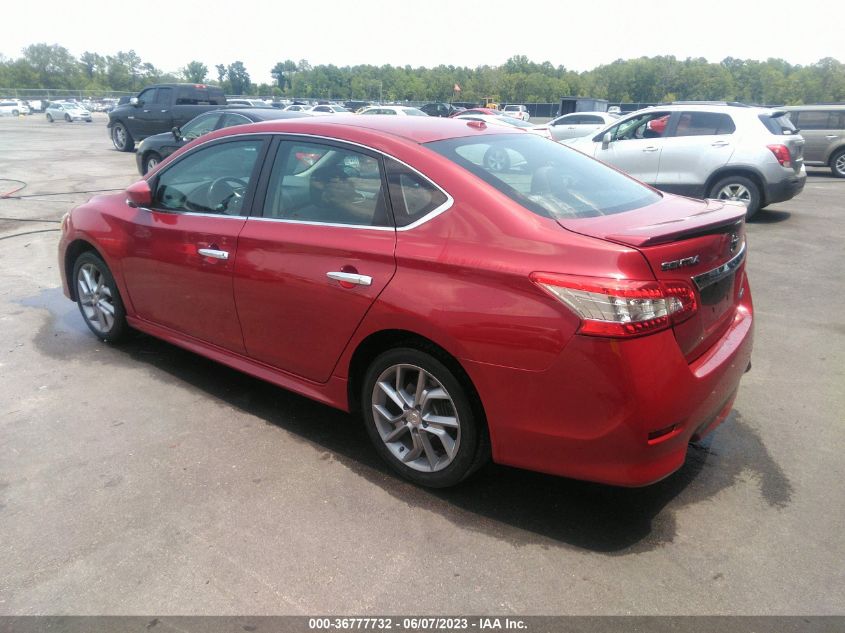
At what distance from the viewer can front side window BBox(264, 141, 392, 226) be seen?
325cm

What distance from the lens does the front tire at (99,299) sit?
4.82 m

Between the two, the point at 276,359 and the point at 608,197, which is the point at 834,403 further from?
the point at 276,359

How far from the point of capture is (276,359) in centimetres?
368

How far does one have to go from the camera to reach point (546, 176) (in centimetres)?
336

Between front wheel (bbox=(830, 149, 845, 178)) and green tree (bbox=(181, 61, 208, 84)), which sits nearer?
front wheel (bbox=(830, 149, 845, 178))

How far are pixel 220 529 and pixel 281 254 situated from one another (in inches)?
55.1

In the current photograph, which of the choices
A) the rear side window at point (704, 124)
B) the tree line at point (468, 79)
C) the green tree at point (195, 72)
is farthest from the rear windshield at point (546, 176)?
the green tree at point (195, 72)

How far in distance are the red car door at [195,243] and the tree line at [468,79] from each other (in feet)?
319

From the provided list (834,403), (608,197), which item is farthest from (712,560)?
(834,403)

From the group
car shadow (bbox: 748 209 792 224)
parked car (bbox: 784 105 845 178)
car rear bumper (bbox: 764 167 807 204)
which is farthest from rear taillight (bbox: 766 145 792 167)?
parked car (bbox: 784 105 845 178)

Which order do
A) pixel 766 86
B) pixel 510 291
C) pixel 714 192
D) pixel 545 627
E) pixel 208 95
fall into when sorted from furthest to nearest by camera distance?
pixel 766 86 < pixel 208 95 < pixel 714 192 < pixel 510 291 < pixel 545 627

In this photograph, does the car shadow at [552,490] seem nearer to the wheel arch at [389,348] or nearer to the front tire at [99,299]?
the wheel arch at [389,348]

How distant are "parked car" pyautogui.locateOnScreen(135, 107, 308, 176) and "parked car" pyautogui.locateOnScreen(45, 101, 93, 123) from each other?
123 ft

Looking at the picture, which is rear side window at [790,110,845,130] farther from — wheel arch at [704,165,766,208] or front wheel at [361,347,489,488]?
front wheel at [361,347,489,488]
